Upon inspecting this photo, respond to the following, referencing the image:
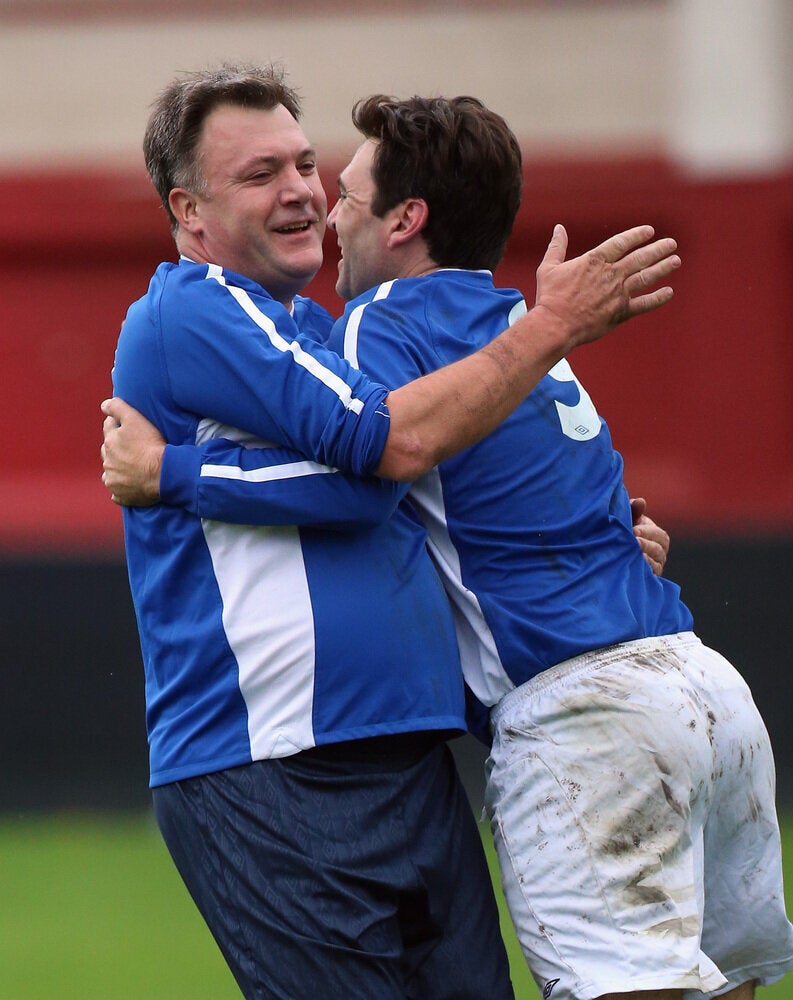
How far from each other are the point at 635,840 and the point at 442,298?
3.46 ft

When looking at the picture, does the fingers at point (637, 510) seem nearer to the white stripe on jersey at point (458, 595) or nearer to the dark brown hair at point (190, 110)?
the white stripe on jersey at point (458, 595)

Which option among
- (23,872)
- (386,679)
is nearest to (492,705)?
(386,679)

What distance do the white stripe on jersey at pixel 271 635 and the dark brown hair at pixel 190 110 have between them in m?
0.72

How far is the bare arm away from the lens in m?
2.54

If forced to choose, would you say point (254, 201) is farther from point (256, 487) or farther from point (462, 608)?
point (462, 608)

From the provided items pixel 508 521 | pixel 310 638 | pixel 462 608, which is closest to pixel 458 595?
pixel 462 608

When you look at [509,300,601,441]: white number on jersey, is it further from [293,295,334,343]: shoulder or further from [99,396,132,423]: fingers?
[99,396,132,423]: fingers

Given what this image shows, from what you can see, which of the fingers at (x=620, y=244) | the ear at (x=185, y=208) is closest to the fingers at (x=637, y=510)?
the fingers at (x=620, y=244)

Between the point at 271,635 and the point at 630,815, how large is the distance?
0.70 meters

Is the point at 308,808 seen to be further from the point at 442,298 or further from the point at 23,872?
the point at 23,872

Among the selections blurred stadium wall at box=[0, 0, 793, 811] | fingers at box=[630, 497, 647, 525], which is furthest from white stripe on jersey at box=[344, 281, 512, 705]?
blurred stadium wall at box=[0, 0, 793, 811]

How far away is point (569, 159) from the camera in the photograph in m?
7.59

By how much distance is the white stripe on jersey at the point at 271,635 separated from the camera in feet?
8.47

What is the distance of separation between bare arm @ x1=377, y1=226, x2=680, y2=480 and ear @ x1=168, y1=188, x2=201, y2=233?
573 mm
